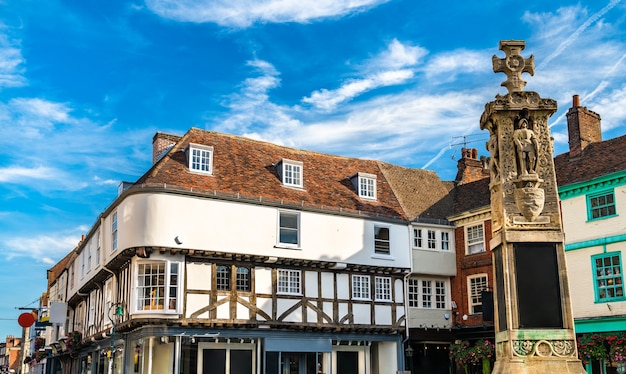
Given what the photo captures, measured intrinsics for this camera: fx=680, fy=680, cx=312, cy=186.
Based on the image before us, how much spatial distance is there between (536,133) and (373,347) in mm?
18022

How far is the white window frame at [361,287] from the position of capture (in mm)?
27203

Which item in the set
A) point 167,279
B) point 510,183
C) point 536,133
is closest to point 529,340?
point 510,183

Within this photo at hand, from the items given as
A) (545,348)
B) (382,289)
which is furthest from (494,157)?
(382,289)

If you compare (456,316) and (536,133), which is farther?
(456,316)

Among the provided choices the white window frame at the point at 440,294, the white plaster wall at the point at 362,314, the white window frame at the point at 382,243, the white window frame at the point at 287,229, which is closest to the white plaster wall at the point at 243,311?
the white window frame at the point at 287,229

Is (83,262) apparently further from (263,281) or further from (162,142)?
(263,281)

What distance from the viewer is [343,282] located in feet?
88.4

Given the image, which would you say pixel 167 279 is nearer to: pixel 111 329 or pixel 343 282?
pixel 111 329

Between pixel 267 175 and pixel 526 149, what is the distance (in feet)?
53.8

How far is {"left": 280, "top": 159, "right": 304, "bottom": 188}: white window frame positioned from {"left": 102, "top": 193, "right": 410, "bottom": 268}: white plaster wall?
177cm

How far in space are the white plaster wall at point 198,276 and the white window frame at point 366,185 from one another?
818cm

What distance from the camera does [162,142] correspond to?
2906 cm

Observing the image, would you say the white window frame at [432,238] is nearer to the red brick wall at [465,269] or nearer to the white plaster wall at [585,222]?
the red brick wall at [465,269]

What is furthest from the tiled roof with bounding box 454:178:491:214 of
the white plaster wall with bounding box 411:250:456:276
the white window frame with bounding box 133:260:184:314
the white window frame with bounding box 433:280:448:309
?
the white window frame with bounding box 133:260:184:314
